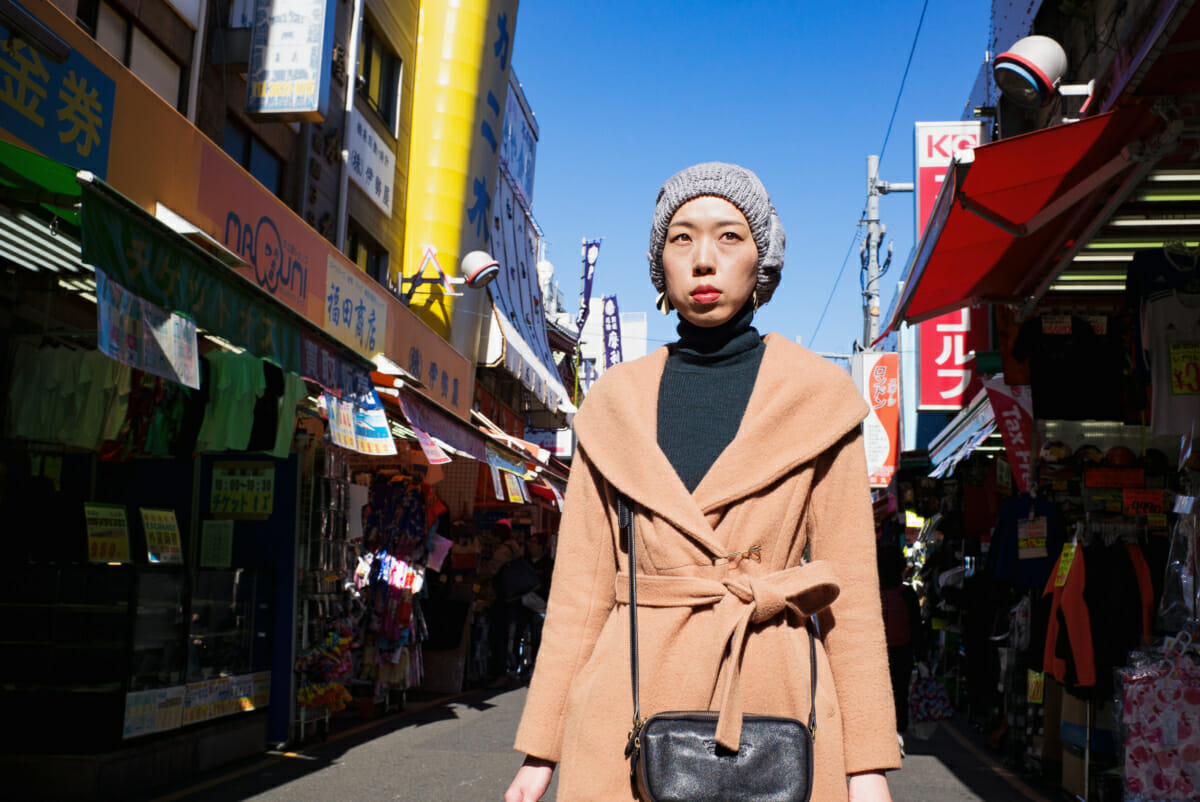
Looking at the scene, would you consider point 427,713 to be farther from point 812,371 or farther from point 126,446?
point 812,371

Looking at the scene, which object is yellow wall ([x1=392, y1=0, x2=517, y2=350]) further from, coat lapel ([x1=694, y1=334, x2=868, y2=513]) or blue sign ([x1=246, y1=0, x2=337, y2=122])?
coat lapel ([x1=694, y1=334, x2=868, y2=513])

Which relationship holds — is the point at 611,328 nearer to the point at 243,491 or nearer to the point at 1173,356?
the point at 243,491

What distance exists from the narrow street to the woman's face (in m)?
5.46

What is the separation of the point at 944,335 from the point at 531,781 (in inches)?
540

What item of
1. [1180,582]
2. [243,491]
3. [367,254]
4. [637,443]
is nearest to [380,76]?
[367,254]

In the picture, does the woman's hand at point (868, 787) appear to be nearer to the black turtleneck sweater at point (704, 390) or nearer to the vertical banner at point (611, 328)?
the black turtleneck sweater at point (704, 390)

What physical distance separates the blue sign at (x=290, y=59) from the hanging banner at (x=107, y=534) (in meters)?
5.01

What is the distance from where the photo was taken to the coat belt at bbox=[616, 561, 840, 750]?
200 centimetres

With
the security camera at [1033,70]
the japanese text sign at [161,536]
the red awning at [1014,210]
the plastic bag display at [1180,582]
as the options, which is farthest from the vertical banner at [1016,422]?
the japanese text sign at [161,536]

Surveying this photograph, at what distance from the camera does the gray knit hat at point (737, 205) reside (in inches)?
95.0

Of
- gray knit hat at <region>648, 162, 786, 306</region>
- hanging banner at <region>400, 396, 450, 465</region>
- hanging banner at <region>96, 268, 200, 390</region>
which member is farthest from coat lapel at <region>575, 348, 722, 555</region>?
hanging banner at <region>400, 396, 450, 465</region>

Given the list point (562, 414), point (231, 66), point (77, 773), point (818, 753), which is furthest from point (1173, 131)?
point (562, 414)

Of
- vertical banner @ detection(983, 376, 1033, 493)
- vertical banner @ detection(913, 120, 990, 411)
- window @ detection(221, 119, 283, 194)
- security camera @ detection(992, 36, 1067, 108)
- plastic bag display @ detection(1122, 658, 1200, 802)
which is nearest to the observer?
plastic bag display @ detection(1122, 658, 1200, 802)

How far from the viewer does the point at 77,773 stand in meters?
6.29
